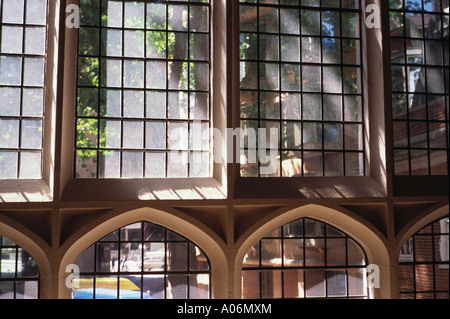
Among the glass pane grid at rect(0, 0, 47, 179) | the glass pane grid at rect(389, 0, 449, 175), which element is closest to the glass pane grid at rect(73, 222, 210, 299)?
the glass pane grid at rect(0, 0, 47, 179)

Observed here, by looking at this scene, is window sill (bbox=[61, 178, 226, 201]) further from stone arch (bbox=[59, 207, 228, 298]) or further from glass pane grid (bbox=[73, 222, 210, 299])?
glass pane grid (bbox=[73, 222, 210, 299])

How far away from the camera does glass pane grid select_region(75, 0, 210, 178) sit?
21.8 feet

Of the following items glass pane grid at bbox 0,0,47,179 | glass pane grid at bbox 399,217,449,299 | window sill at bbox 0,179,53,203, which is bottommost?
glass pane grid at bbox 399,217,449,299

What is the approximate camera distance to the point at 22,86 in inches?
255

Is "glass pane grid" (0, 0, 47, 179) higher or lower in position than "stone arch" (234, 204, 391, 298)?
higher

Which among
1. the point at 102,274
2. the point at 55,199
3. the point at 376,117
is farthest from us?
the point at 376,117

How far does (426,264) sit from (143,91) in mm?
4000

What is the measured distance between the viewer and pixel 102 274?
21.6ft

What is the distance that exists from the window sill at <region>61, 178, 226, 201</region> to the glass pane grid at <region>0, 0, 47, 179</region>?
1.58 ft

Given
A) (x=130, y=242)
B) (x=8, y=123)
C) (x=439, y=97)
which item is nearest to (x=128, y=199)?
(x=130, y=242)

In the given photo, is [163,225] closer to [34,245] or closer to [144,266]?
[144,266]

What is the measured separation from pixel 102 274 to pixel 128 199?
94 cm

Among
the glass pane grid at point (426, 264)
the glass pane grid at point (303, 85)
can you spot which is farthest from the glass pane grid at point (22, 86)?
the glass pane grid at point (426, 264)
